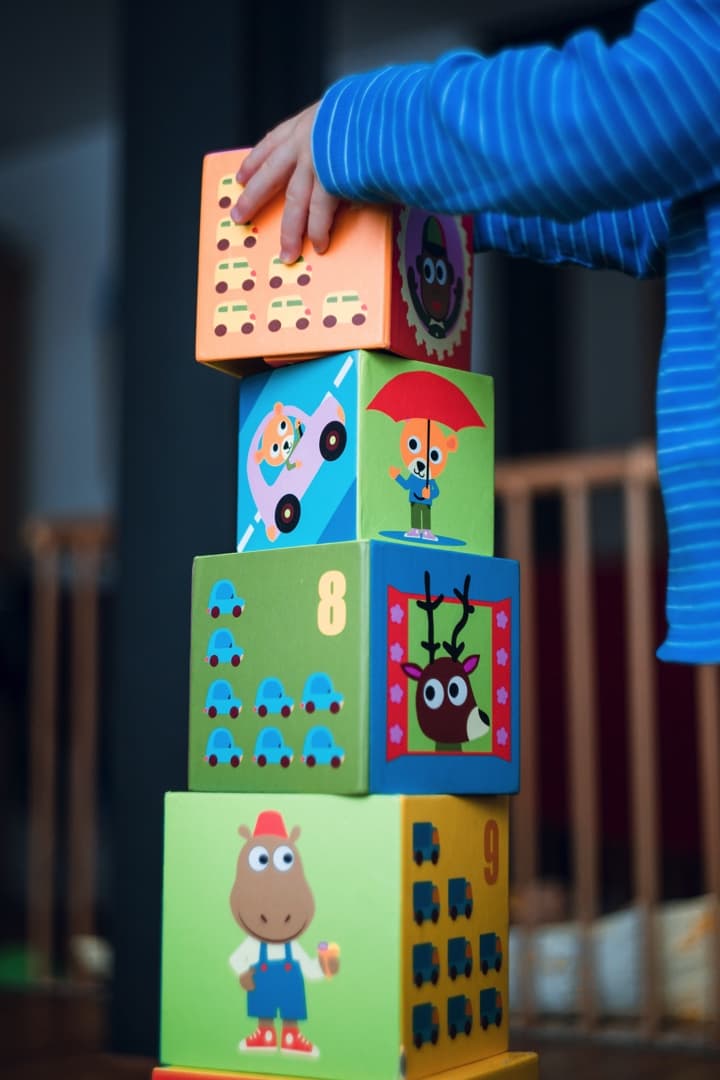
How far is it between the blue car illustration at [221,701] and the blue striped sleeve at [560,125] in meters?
0.44

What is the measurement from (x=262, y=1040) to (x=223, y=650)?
1.07 feet

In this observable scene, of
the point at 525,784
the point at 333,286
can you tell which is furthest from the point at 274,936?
the point at 525,784

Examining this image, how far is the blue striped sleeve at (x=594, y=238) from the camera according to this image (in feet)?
3.90

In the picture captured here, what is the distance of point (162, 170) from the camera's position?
6.21ft

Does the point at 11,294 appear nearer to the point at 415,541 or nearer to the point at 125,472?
the point at 125,472

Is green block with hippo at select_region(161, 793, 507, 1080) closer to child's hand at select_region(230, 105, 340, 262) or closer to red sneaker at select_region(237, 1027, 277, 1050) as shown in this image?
red sneaker at select_region(237, 1027, 277, 1050)

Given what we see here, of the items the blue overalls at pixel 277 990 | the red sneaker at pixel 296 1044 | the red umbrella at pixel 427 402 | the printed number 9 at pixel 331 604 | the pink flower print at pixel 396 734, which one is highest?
the red umbrella at pixel 427 402

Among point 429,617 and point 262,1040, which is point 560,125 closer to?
point 429,617

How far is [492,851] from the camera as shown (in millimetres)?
1209

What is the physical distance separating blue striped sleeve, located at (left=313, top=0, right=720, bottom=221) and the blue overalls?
0.62 meters

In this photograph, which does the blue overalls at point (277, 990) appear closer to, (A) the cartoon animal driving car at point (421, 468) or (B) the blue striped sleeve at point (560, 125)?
(A) the cartoon animal driving car at point (421, 468)

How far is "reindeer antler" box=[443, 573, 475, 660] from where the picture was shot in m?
1.19

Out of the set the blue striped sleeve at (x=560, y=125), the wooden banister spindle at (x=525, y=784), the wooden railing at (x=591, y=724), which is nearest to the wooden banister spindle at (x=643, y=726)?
the wooden railing at (x=591, y=724)

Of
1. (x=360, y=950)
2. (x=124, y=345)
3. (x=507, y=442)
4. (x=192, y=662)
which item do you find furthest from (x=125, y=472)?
(x=507, y=442)
